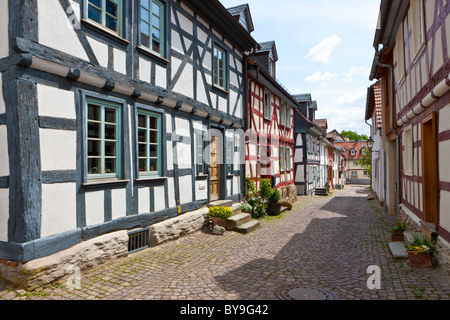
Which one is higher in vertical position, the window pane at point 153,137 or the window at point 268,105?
the window at point 268,105

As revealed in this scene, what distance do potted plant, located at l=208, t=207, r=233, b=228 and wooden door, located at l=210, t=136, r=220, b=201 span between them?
87cm

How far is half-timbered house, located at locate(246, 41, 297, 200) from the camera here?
12461mm

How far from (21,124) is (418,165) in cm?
773

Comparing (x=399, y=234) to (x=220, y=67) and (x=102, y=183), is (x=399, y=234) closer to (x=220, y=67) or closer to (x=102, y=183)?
(x=102, y=183)

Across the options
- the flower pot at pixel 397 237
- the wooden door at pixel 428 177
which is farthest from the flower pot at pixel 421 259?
the flower pot at pixel 397 237

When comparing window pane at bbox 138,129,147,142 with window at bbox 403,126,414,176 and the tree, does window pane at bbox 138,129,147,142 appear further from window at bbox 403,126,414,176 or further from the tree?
the tree

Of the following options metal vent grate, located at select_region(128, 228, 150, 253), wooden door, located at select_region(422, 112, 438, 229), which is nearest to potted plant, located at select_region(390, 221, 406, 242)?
wooden door, located at select_region(422, 112, 438, 229)

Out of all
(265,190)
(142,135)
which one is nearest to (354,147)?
(265,190)

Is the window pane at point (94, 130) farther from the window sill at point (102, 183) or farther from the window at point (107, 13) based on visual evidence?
the window at point (107, 13)

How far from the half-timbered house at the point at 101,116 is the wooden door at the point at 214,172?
0.62ft

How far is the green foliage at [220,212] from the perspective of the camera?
841 centimetres

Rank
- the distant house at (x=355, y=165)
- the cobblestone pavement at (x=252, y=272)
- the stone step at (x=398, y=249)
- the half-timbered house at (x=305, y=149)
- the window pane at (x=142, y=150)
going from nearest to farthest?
the cobblestone pavement at (x=252, y=272) < the stone step at (x=398, y=249) < the window pane at (x=142, y=150) < the half-timbered house at (x=305, y=149) < the distant house at (x=355, y=165)
